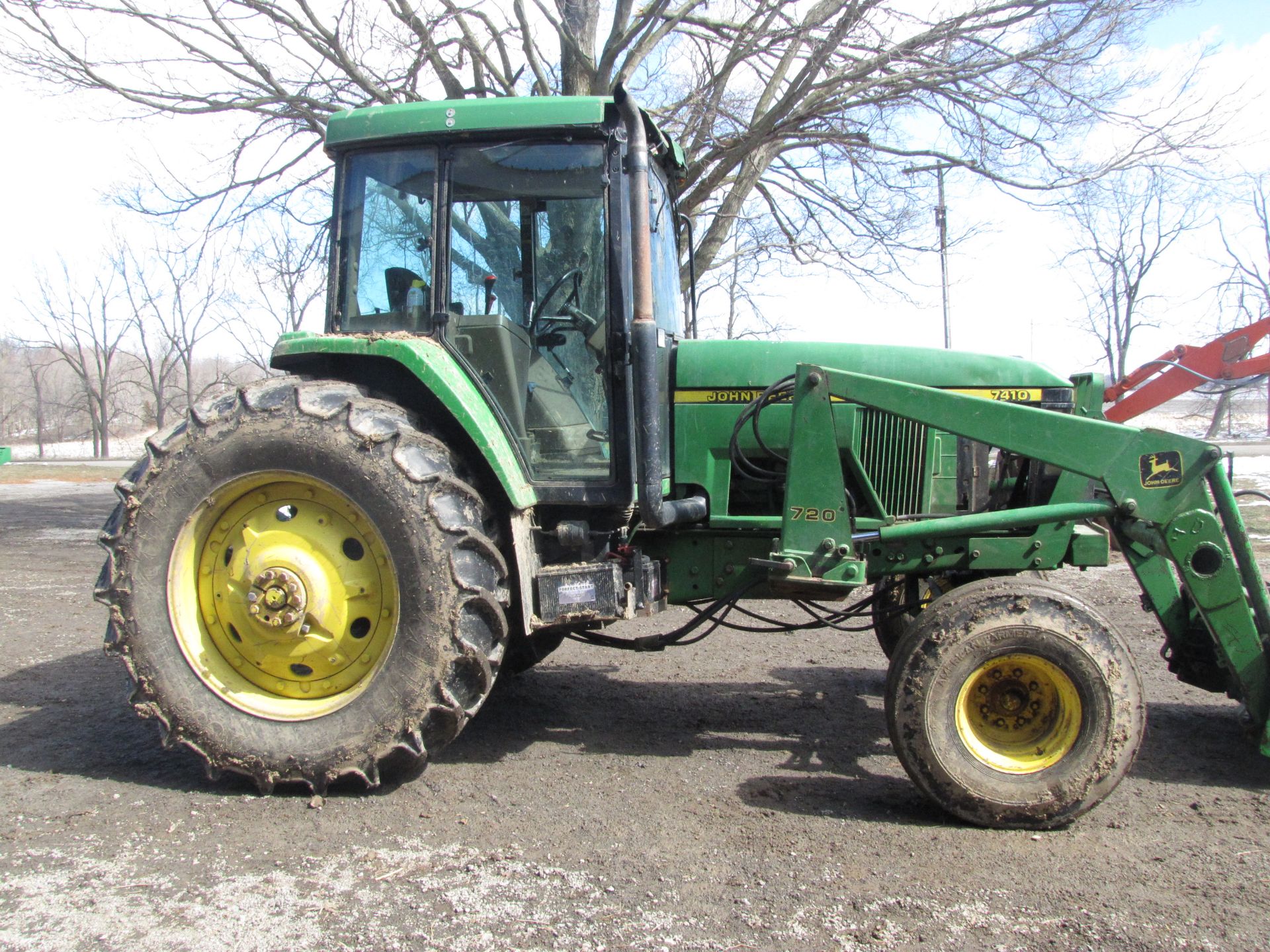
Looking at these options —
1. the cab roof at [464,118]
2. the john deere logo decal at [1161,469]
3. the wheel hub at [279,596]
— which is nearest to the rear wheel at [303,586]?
the wheel hub at [279,596]

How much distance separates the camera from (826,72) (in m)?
10.8

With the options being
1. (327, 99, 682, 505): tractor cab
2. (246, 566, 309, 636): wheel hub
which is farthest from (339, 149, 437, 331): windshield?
(246, 566, 309, 636): wheel hub

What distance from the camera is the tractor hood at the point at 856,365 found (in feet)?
13.0

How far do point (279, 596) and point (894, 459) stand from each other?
2622mm

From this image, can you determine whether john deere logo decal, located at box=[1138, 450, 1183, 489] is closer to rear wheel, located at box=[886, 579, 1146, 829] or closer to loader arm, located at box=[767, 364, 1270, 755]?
loader arm, located at box=[767, 364, 1270, 755]

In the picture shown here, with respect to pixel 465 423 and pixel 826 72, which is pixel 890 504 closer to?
pixel 465 423

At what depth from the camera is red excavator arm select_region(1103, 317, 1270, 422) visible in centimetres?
928

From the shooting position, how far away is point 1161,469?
3.32 m

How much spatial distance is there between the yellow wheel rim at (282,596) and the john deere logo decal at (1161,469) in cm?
282

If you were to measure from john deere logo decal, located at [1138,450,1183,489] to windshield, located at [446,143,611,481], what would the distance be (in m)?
2.04

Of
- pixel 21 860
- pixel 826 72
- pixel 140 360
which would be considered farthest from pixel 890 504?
pixel 140 360

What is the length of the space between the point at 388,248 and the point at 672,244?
1.42m

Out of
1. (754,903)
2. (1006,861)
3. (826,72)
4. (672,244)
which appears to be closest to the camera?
(754,903)

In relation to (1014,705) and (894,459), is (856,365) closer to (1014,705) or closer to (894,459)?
(894,459)
